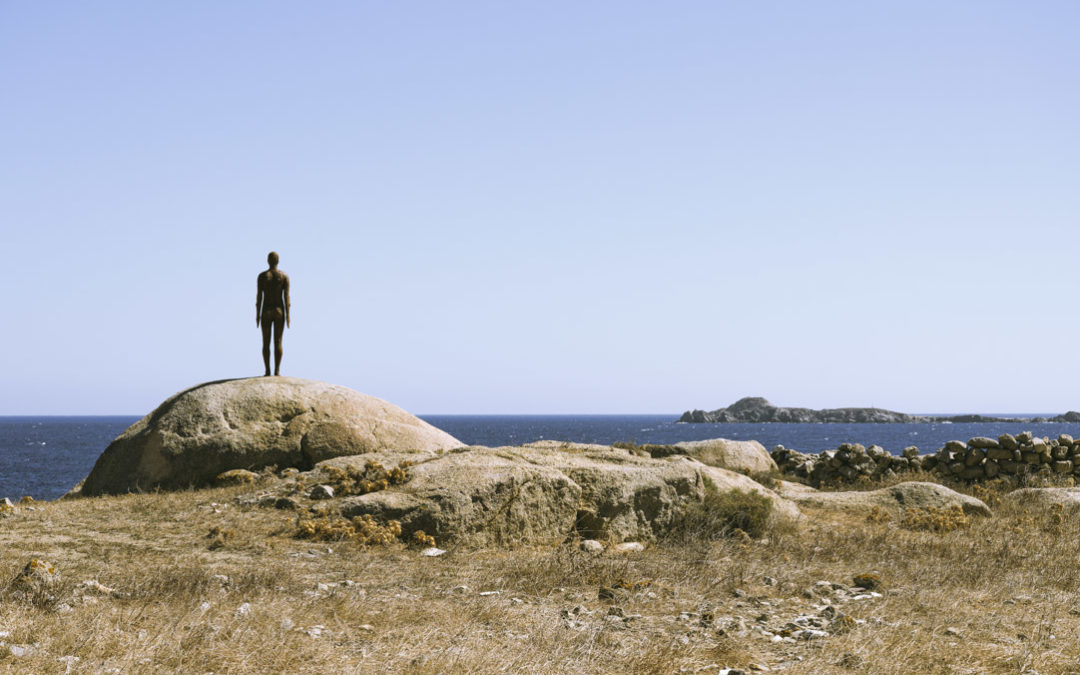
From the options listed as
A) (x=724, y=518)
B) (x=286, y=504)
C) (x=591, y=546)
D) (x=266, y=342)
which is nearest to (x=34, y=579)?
(x=286, y=504)

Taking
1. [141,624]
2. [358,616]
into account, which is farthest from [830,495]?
[141,624]

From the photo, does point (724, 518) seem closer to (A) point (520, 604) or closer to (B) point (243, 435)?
(A) point (520, 604)

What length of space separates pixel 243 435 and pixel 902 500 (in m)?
13.6

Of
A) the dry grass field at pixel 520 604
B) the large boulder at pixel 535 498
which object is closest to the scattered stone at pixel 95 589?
the dry grass field at pixel 520 604

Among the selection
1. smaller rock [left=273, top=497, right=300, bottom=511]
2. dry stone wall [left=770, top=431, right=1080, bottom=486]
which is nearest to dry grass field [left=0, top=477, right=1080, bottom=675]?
smaller rock [left=273, top=497, right=300, bottom=511]

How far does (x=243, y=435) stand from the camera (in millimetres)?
16484

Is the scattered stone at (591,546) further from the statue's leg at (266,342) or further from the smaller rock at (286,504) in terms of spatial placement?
the statue's leg at (266,342)

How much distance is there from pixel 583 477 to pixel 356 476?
13.2 feet

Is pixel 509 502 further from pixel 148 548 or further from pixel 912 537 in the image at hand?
pixel 912 537

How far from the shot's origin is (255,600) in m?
7.39

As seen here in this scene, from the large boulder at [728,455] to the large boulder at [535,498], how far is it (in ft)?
24.1

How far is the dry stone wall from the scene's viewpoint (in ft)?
68.4

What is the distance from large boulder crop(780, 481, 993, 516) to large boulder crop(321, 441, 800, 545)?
2239 mm

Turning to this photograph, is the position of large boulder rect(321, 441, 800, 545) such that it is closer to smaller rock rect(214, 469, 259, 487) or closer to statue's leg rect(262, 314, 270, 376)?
smaller rock rect(214, 469, 259, 487)
